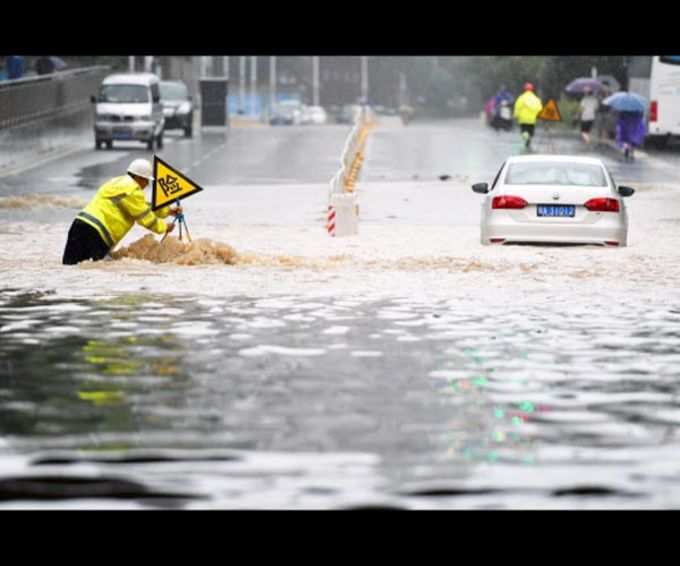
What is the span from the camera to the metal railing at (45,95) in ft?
165

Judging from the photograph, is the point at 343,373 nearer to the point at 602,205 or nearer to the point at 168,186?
the point at 168,186

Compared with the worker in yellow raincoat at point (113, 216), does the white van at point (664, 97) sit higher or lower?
lower

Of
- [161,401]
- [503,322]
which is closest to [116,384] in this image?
[161,401]

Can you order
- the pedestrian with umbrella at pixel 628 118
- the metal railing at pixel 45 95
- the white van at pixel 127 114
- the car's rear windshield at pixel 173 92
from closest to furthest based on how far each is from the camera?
the metal railing at pixel 45 95, the pedestrian with umbrella at pixel 628 118, the white van at pixel 127 114, the car's rear windshield at pixel 173 92

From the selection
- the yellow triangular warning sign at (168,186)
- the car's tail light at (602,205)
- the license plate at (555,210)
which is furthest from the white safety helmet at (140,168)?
the car's tail light at (602,205)

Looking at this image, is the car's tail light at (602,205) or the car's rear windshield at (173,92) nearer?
the car's tail light at (602,205)

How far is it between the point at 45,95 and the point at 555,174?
104 feet

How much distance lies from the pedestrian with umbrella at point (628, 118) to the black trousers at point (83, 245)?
33626mm

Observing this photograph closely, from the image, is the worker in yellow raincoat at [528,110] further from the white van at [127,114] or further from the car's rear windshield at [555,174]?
the car's rear windshield at [555,174]

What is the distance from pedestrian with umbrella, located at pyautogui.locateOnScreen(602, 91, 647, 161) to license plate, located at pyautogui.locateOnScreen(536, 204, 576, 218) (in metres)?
30.7

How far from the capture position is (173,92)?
72375 mm

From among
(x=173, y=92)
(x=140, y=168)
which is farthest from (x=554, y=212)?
(x=173, y=92)

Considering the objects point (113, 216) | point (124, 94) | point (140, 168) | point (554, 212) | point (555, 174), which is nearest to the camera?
point (140, 168)

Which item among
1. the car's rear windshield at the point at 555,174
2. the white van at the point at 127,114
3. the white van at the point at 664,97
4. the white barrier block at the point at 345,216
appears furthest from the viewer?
the white van at the point at 127,114
